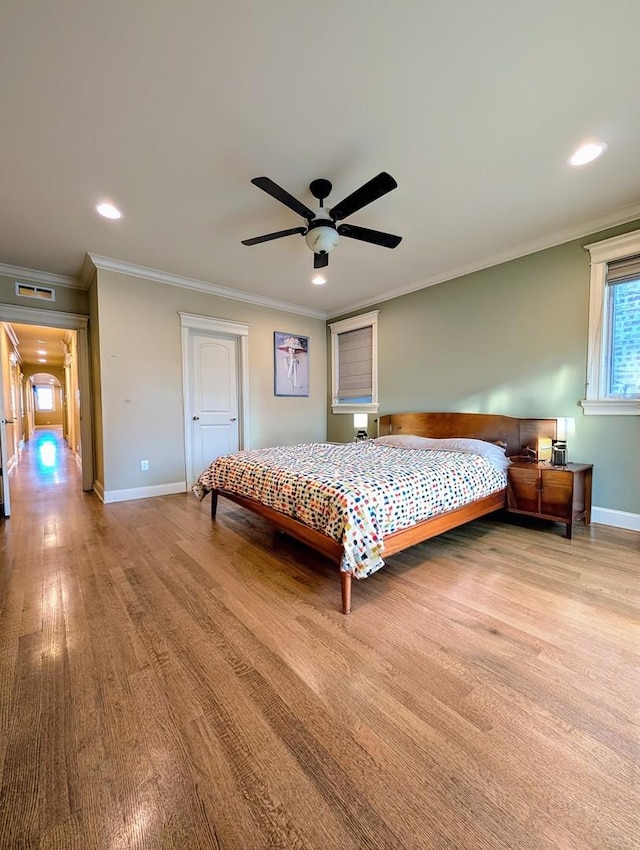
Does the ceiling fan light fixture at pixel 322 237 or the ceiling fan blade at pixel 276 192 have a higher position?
the ceiling fan blade at pixel 276 192

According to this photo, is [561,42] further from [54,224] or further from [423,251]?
[54,224]

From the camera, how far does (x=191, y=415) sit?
452cm

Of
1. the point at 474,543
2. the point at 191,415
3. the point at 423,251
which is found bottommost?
the point at 474,543

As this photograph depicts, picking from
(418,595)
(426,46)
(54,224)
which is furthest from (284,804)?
(54,224)

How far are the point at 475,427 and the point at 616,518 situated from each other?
145cm

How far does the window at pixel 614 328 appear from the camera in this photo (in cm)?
287

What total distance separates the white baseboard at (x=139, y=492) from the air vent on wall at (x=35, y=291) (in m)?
2.40

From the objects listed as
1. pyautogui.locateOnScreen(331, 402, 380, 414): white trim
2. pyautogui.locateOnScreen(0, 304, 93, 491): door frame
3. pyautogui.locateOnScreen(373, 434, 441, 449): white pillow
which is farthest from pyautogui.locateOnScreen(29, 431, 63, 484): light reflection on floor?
pyautogui.locateOnScreen(373, 434, 441, 449): white pillow

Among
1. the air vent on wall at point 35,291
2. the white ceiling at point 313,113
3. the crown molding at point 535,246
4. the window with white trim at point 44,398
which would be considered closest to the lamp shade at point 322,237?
the white ceiling at point 313,113

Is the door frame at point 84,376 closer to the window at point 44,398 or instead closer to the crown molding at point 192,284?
the crown molding at point 192,284

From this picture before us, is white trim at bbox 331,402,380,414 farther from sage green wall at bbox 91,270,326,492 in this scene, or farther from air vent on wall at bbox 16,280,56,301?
air vent on wall at bbox 16,280,56,301

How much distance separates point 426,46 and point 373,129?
48cm

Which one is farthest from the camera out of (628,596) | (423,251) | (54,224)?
(423,251)

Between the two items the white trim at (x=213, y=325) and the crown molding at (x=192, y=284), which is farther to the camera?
the white trim at (x=213, y=325)
